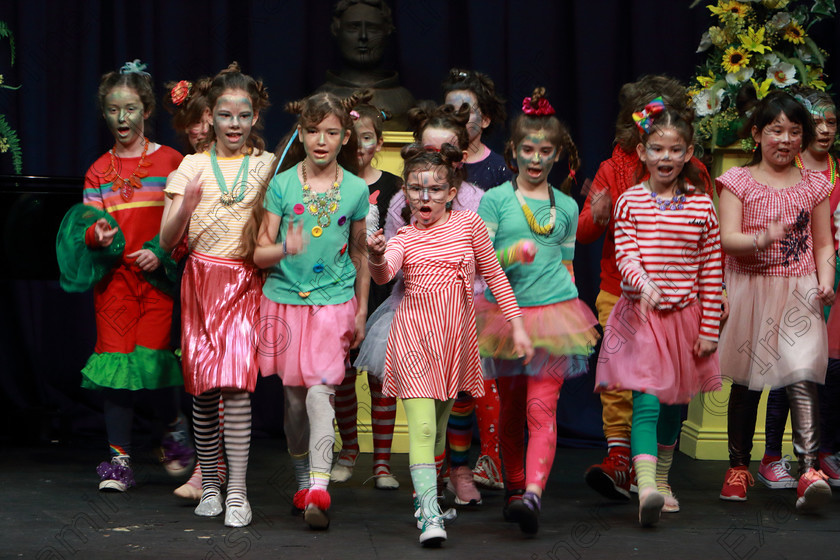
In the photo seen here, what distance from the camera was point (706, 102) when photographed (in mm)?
4734

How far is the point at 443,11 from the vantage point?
5.45 m

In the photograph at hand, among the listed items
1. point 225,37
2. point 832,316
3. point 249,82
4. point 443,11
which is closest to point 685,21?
point 443,11

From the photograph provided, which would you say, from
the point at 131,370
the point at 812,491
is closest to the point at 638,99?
the point at 812,491

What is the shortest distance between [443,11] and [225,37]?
3.37 feet

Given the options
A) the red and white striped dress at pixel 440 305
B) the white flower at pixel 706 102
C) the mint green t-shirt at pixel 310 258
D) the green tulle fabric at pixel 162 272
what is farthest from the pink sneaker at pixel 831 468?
the green tulle fabric at pixel 162 272

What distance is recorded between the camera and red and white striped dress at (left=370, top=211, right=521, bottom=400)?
11.3ft

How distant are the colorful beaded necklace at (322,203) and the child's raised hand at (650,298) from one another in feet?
3.25

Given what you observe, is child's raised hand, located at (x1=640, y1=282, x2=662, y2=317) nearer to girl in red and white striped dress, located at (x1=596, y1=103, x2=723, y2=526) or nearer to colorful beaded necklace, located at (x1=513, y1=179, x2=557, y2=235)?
girl in red and white striped dress, located at (x1=596, y1=103, x2=723, y2=526)

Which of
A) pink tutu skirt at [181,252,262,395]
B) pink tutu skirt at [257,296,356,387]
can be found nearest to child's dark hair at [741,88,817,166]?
pink tutu skirt at [257,296,356,387]

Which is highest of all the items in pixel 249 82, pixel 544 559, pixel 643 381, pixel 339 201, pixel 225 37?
pixel 225 37

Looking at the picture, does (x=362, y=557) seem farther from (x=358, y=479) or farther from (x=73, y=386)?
(x=73, y=386)

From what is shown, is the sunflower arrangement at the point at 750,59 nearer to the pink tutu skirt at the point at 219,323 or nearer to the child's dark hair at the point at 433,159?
the child's dark hair at the point at 433,159

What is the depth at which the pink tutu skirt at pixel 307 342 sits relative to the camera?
3.52m

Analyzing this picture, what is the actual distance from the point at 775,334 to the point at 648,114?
89 cm
